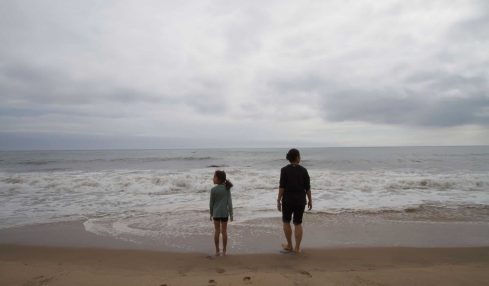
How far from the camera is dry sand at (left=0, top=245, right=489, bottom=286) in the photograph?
4.04 m

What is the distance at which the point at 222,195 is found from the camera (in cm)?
529

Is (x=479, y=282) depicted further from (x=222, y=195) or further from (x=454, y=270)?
(x=222, y=195)

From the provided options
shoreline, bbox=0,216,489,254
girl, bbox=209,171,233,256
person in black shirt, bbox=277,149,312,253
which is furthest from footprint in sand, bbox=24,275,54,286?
person in black shirt, bbox=277,149,312,253

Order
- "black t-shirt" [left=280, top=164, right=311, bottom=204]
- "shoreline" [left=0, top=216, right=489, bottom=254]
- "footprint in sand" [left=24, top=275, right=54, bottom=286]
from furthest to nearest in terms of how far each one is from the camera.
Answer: "shoreline" [left=0, top=216, right=489, bottom=254]
"black t-shirt" [left=280, top=164, right=311, bottom=204]
"footprint in sand" [left=24, top=275, right=54, bottom=286]

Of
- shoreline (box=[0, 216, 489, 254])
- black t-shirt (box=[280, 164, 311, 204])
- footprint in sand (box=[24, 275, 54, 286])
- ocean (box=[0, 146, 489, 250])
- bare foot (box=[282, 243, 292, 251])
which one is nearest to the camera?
footprint in sand (box=[24, 275, 54, 286])

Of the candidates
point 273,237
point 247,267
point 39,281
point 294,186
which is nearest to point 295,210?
point 294,186

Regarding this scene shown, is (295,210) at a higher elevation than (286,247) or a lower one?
higher

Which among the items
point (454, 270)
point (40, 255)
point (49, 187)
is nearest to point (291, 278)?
point (454, 270)

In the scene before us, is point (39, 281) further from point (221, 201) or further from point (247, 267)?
point (247, 267)

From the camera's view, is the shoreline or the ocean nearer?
the shoreline

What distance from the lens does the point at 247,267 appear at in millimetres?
4758

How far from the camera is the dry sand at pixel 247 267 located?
4039 millimetres

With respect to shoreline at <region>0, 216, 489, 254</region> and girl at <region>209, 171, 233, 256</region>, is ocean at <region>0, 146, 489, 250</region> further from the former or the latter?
girl at <region>209, 171, 233, 256</region>

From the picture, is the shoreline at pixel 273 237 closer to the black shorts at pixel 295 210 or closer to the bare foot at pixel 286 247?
the bare foot at pixel 286 247
